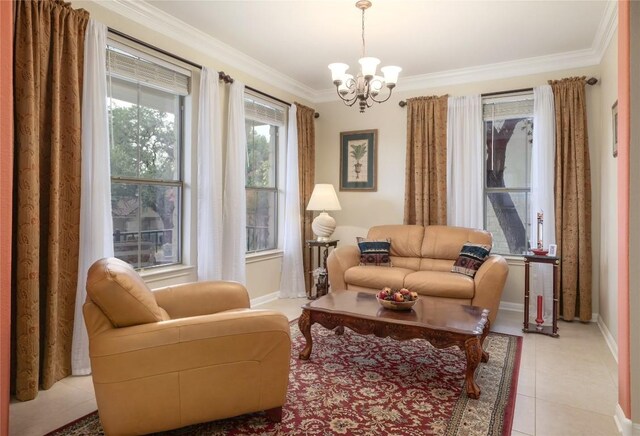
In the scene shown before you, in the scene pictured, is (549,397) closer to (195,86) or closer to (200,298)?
(200,298)

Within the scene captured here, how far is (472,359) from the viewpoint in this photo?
2404 mm

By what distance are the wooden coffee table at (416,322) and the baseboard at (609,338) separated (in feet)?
3.68

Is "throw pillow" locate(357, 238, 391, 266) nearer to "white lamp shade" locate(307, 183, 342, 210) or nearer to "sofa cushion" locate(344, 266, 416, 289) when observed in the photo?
"sofa cushion" locate(344, 266, 416, 289)

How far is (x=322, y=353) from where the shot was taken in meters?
3.16

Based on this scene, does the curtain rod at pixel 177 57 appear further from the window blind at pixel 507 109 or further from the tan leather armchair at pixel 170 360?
the window blind at pixel 507 109

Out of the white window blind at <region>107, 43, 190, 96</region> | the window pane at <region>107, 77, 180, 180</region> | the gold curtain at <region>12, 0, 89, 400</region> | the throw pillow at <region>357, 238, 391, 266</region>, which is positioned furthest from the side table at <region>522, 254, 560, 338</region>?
the gold curtain at <region>12, 0, 89, 400</region>

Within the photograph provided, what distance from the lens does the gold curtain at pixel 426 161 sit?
4.75 m

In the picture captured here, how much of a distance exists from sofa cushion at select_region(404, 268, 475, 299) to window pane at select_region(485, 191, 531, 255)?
3.81ft

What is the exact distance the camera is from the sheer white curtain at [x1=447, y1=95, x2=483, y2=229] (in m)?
4.59

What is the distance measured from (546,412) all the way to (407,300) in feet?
3.45

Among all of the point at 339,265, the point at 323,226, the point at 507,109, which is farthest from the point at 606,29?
the point at 323,226

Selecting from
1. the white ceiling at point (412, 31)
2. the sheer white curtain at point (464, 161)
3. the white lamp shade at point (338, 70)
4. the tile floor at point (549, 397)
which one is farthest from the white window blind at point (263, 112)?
the tile floor at point (549, 397)

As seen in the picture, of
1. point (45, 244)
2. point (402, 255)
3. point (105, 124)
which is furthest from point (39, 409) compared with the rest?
point (402, 255)

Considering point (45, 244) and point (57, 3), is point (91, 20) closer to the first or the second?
point (57, 3)
